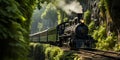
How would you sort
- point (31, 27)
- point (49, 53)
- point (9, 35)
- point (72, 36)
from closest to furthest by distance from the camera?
point (9, 35) → point (31, 27) → point (49, 53) → point (72, 36)

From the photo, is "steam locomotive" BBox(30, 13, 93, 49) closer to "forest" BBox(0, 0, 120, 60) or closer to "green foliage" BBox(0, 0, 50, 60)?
"forest" BBox(0, 0, 120, 60)

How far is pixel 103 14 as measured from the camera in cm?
2462

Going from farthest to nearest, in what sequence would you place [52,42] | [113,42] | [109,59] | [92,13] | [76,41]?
[92,13], [52,42], [113,42], [76,41], [109,59]

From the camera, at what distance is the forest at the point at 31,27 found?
120 inches

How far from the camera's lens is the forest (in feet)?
9.97

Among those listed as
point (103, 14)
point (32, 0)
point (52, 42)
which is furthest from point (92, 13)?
point (32, 0)

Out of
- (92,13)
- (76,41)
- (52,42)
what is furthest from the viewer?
(92,13)

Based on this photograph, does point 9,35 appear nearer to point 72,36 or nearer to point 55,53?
point 55,53

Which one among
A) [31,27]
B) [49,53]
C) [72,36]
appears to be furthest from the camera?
[72,36]

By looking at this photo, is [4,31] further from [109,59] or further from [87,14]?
[87,14]

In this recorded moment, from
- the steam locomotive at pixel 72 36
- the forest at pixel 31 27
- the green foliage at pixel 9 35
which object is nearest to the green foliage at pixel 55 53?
the forest at pixel 31 27

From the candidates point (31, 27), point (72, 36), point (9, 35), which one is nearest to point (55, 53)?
point (31, 27)

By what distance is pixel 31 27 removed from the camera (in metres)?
14.3

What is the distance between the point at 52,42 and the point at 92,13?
1077 cm
